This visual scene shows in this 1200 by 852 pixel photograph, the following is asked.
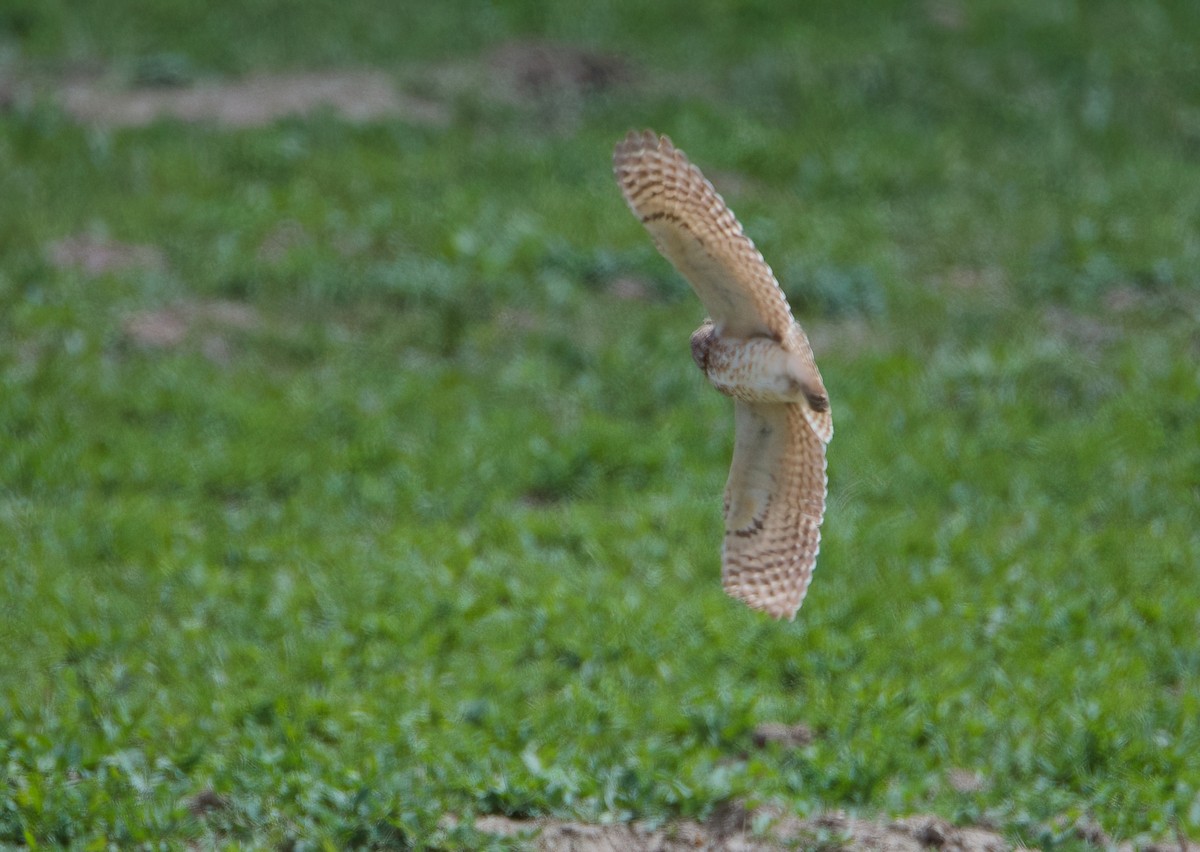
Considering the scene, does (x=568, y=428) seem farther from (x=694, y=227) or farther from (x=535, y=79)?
(x=535, y=79)

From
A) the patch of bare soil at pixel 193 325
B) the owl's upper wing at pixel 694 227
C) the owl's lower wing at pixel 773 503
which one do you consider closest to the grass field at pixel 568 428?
the patch of bare soil at pixel 193 325

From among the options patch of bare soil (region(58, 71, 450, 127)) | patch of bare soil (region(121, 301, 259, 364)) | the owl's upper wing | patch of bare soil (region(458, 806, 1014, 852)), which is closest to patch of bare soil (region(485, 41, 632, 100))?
patch of bare soil (region(58, 71, 450, 127))

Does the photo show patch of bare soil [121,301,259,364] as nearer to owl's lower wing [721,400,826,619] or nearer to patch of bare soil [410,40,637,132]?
patch of bare soil [410,40,637,132]

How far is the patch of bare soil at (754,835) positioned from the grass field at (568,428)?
0.42 ft

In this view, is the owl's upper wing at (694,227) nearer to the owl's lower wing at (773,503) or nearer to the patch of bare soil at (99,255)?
the owl's lower wing at (773,503)

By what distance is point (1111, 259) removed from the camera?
11.2 m

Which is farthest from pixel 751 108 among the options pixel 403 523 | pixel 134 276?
pixel 403 523

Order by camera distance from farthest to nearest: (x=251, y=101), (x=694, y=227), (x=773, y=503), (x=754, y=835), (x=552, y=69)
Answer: (x=552, y=69) → (x=251, y=101) → (x=754, y=835) → (x=773, y=503) → (x=694, y=227)

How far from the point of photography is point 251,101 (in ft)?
41.0

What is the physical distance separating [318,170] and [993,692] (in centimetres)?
655

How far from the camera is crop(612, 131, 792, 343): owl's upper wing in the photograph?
423 centimetres

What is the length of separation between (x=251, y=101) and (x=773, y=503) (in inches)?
344

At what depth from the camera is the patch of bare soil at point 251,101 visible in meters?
12.1

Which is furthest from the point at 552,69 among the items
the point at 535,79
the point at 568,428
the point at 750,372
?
the point at 750,372
